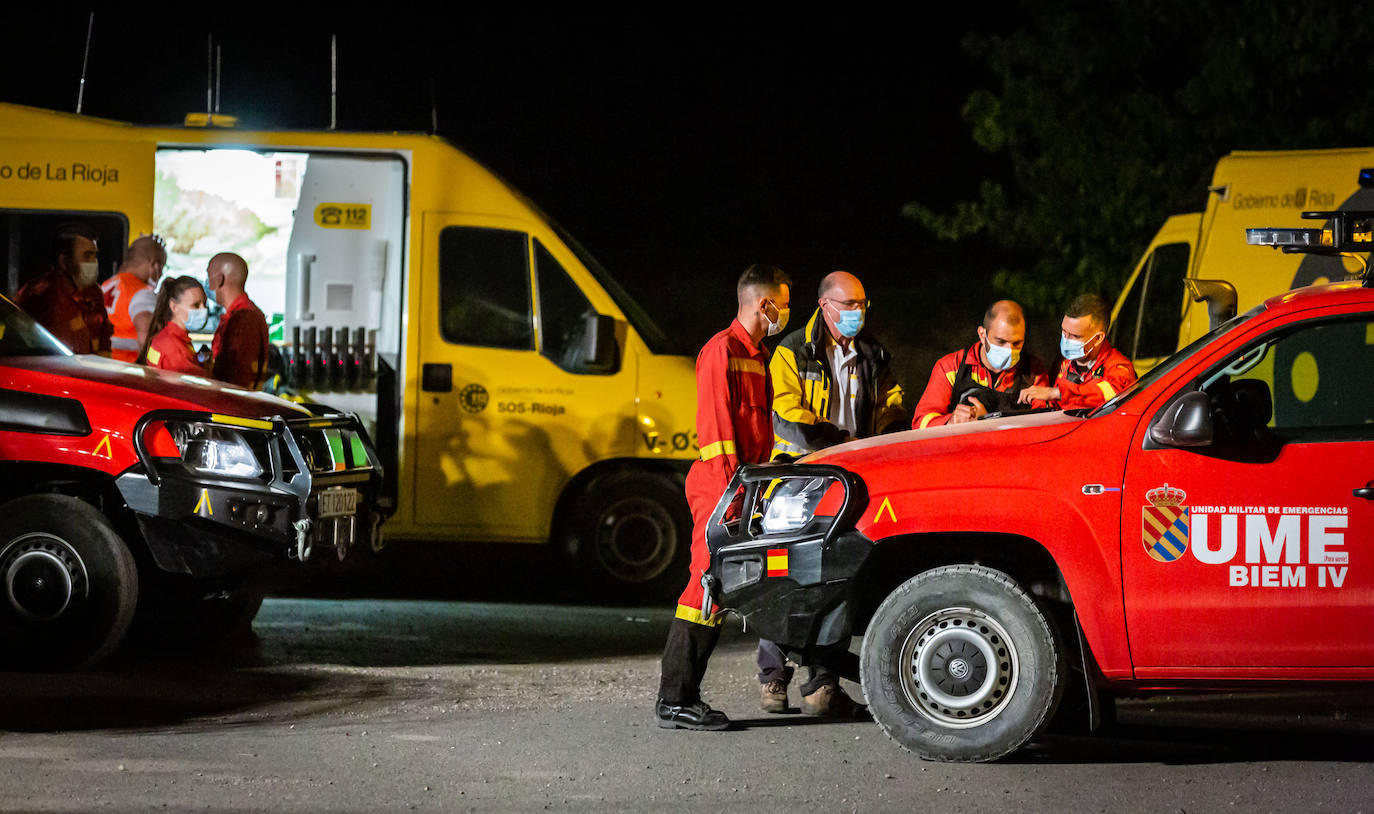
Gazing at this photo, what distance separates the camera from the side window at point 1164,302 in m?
11.8

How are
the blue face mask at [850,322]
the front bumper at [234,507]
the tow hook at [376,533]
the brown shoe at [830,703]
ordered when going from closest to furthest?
the brown shoe at [830,703] < the blue face mask at [850,322] < the front bumper at [234,507] < the tow hook at [376,533]

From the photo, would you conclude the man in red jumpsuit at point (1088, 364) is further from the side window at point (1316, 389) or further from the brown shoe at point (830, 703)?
the brown shoe at point (830, 703)

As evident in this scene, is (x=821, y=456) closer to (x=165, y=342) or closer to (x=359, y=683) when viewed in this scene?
(x=359, y=683)

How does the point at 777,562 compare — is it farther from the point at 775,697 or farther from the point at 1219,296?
the point at 1219,296

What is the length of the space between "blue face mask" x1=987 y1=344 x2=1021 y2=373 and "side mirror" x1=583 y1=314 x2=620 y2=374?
300cm

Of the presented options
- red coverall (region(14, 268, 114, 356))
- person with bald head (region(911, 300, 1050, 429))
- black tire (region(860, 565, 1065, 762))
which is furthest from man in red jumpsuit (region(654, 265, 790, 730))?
red coverall (region(14, 268, 114, 356))

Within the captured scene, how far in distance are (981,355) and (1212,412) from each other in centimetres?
225

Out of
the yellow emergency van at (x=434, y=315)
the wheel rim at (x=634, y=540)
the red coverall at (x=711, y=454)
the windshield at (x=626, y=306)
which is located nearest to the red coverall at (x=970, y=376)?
the red coverall at (x=711, y=454)

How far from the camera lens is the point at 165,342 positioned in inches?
392

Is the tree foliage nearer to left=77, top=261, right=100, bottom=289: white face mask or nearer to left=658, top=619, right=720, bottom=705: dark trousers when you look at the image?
left=77, top=261, right=100, bottom=289: white face mask

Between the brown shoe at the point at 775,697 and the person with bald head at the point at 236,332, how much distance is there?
4.04 metres

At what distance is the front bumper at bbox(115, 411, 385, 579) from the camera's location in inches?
309

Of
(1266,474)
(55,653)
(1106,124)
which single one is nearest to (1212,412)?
(1266,474)

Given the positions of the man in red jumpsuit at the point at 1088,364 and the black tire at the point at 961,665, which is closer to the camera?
the black tire at the point at 961,665
